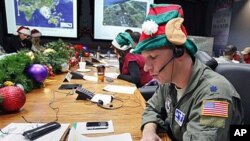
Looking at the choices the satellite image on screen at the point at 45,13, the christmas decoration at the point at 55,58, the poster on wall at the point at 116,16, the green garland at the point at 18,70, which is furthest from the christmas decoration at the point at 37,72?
the poster on wall at the point at 116,16

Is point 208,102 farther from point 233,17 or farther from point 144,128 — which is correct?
point 233,17

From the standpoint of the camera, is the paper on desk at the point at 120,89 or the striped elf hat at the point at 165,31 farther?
the paper on desk at the point at 120,89

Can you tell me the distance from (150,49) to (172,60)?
99mm

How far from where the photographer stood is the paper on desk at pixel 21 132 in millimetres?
852

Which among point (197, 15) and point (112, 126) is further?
point (197, 15)

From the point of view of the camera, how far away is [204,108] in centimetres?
75

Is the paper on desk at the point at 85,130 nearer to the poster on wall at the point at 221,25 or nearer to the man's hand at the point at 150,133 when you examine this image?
the man's hand at the point at 150,133

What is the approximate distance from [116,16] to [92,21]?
0.57m

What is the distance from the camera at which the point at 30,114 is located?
3.67ft

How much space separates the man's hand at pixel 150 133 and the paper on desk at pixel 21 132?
35 centimetres

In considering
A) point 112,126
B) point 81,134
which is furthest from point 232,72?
point 81,134

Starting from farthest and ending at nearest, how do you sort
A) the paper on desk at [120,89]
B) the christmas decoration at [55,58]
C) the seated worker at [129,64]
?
the seated worker at [129,64] < the christmas decoration at [55,58] < the paper on desk at [120,89]

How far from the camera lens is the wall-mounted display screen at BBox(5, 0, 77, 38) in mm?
4320

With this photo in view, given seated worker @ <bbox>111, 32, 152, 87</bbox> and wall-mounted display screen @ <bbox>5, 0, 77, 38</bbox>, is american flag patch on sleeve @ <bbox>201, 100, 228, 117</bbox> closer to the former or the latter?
seated worker @ <bbox>111, 32, 152, 87</bbox>
